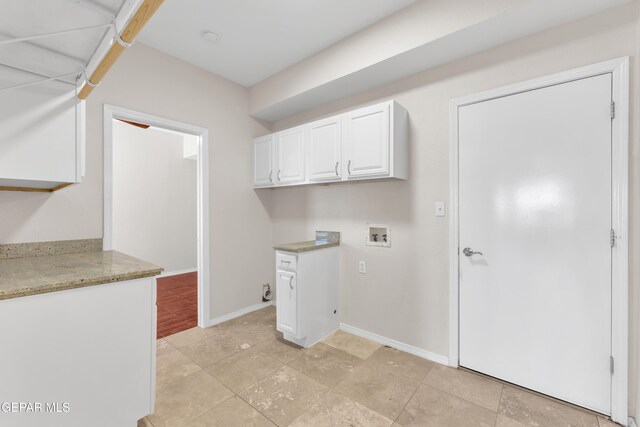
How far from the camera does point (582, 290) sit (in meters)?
1.69

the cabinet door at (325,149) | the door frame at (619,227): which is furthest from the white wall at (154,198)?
the door frame at (619,227)

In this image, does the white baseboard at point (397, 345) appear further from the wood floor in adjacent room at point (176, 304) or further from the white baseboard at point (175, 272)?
the white baseboard at point (175, 272)

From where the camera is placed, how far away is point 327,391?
1886 mm

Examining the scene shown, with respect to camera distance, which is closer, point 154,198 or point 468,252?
point 468,252

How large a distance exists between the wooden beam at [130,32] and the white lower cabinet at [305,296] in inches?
69.6

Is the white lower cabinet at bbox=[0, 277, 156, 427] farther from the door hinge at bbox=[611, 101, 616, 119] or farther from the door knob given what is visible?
the door hinge at bbox=[611, 101, 616, 119]

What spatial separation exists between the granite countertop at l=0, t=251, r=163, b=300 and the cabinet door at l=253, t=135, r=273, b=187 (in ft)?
5.42

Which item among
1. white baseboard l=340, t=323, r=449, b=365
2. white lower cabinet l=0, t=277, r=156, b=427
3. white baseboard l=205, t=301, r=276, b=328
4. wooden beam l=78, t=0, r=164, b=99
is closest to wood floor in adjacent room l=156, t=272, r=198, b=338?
white baseboard l=205, t=301, r=276, b=328

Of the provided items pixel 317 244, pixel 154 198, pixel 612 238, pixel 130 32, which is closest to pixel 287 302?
pixel 317 244

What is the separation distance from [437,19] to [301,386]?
2694mm

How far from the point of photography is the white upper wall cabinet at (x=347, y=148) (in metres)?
2.23

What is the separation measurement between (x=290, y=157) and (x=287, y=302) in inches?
57.7

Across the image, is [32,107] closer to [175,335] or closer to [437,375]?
[175,335]

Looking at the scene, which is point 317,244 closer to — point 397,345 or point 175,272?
point 397,345
